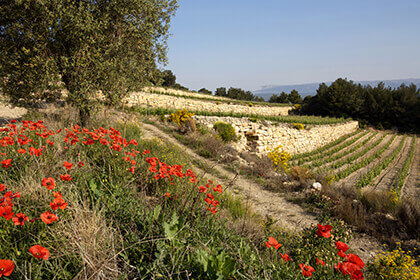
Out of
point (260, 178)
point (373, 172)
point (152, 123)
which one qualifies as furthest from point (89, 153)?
point (373, 172)

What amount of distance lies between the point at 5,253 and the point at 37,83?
310 inches

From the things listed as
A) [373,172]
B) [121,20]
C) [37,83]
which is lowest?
[373,172]

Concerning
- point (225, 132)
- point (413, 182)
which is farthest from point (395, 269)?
point (413, 182)

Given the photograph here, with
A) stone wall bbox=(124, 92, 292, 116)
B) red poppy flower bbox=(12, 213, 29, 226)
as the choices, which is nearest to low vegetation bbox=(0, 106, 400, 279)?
red poppy flower bbox=(12, 213, 29, 226)

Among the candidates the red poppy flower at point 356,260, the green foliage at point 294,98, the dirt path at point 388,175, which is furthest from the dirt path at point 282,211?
the green foliage at point 294,98

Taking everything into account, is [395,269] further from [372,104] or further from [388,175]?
[372,104]

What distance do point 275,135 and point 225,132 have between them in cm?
597

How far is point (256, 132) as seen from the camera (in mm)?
16672

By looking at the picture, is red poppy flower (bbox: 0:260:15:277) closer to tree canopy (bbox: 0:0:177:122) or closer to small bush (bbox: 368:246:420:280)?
small bush (bbox: 368:246:420:280)

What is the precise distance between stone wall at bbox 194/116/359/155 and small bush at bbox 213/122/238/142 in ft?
1.59

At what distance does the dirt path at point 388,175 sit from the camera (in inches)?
463

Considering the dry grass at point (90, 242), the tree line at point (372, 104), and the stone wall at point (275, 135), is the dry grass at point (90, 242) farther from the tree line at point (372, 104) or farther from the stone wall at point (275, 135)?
the tree line at point (372, 104)

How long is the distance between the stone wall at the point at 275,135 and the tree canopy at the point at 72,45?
297 inches

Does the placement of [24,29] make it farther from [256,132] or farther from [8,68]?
[256,132]
